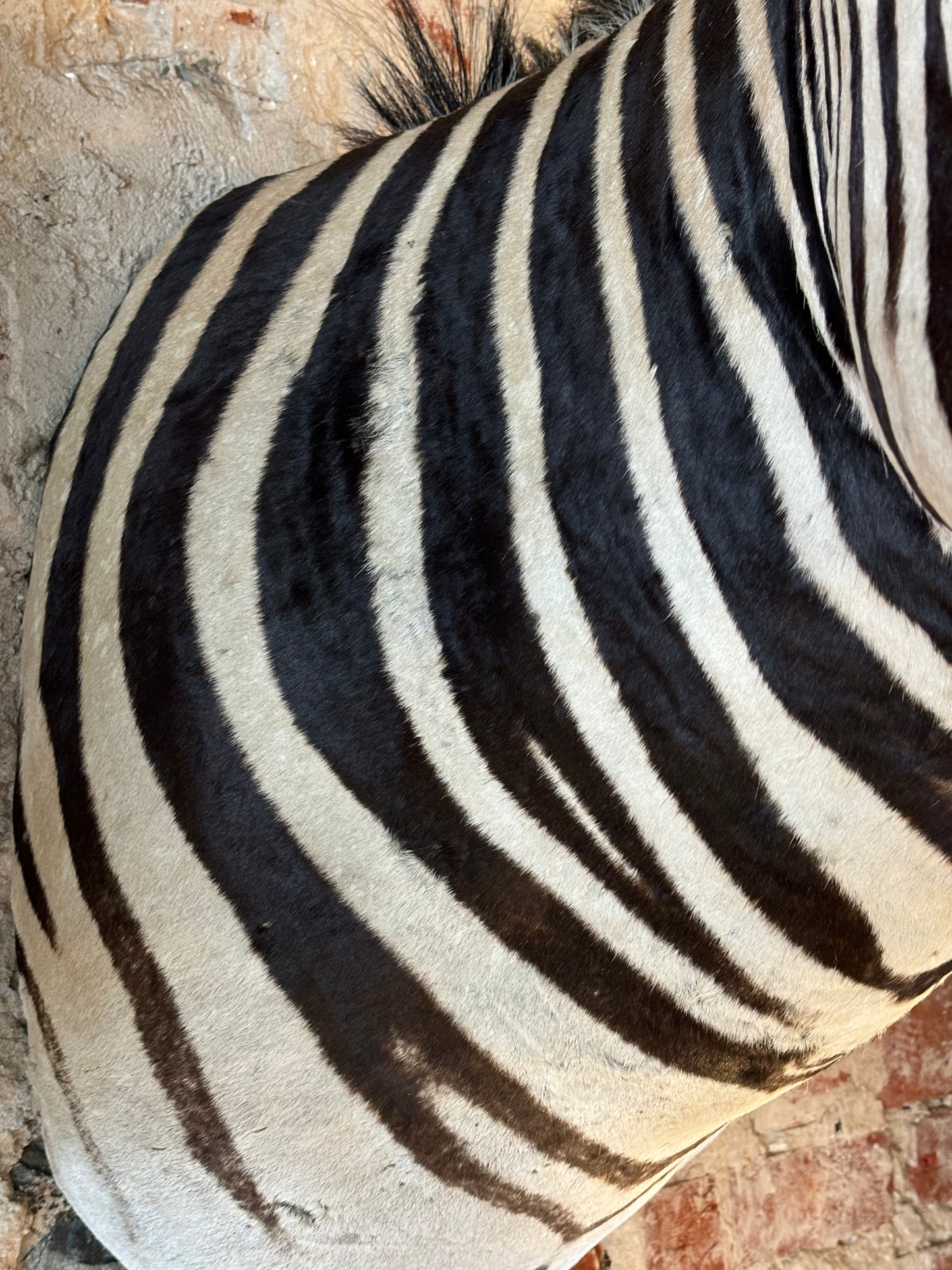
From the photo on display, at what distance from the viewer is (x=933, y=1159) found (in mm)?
1098

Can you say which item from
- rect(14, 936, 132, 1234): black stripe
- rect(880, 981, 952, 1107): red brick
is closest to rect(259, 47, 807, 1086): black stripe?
rect(14, 936, 132, 1234): black stripe

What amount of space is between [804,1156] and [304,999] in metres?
0.79

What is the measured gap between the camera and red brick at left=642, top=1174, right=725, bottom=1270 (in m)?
0.94

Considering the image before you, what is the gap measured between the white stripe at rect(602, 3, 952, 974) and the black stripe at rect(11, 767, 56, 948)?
1.14 ft

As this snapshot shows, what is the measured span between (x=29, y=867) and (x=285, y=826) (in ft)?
0.66

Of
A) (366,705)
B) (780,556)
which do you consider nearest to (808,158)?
(780,556)

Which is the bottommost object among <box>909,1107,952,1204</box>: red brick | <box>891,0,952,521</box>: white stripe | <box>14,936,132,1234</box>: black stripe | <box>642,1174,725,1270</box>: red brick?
<box>909,1107,952,1204</box>: red brick

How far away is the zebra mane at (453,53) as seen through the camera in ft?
2.28

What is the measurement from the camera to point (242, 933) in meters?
0.45

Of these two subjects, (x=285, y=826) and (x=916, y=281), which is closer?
(x=916, y=281)

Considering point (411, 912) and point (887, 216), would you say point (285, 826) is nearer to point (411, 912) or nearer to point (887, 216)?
point (411, 912)

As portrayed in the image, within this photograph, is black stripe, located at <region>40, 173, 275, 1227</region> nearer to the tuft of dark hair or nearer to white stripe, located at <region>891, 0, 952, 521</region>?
the tuft of dark hair

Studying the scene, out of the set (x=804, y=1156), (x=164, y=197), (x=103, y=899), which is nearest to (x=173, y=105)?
(x=164, y=197)

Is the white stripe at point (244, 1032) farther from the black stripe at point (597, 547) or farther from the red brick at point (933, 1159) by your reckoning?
the red brick at point (933, 1159)
